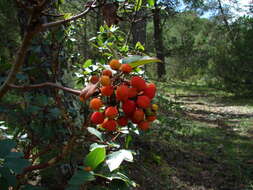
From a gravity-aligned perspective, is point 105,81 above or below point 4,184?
above

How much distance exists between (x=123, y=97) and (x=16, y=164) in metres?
0.38

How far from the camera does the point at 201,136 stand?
14.3 feet

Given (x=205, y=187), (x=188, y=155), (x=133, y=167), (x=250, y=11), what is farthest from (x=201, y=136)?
(x=250, y=11)

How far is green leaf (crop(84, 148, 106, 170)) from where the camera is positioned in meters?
0.77

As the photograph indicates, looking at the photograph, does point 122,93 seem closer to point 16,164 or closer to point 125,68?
point 125,68

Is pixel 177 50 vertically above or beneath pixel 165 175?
above

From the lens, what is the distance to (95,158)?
2.55 ft

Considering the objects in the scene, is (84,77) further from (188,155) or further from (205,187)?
(188,155)

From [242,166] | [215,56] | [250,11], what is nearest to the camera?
[242,166]

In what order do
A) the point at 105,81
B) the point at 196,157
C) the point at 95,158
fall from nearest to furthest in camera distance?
the point at 105,81 < the point at 95,158 < the point at 196,157

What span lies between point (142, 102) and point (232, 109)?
7.34 m

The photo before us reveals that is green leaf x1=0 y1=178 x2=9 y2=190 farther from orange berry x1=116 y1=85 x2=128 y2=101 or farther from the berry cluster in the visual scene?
orange berry x1=116 y1=85 x2=128 y2=101

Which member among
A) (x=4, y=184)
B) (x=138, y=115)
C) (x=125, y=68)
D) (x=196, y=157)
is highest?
(x=125, y=68)

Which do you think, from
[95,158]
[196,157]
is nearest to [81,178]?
Result: [95,158]
